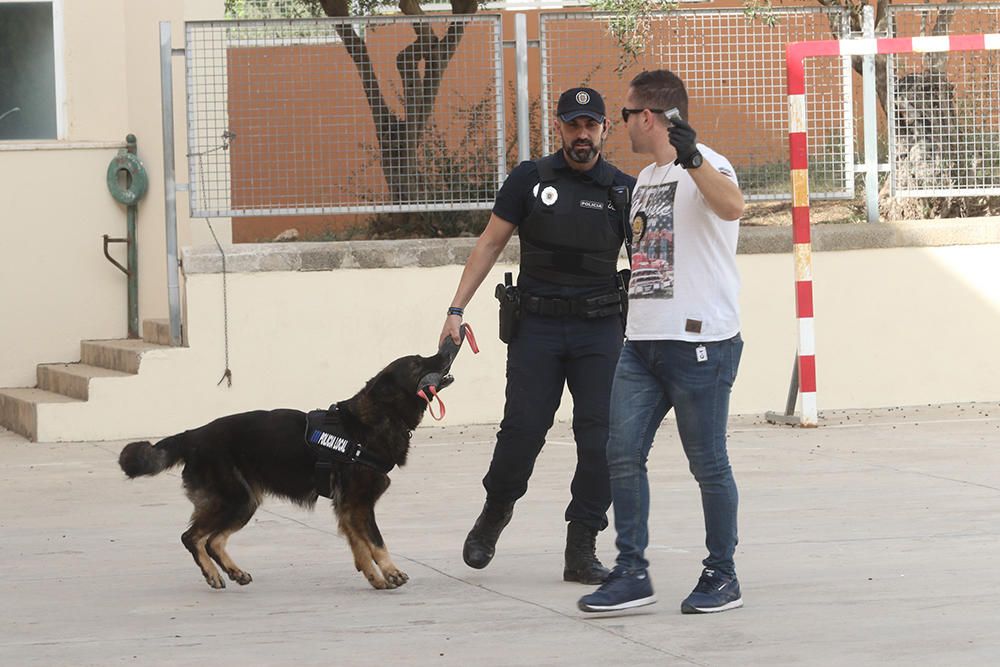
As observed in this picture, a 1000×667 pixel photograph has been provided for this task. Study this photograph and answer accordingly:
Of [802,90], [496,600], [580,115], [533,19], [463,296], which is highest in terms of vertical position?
[533,19]

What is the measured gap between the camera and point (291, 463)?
6.45 m

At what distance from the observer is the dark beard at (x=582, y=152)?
634 cm

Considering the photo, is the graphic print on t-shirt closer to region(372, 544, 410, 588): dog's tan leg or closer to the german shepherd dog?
the german shepherd dog

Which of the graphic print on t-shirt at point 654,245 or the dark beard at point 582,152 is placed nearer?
the graphic print on t-shirt at point 654,245

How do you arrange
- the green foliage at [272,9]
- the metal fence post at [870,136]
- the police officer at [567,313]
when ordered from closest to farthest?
the police officer at [567,313] < the metal fence post at [870,136] < the green foliage at [272,9]

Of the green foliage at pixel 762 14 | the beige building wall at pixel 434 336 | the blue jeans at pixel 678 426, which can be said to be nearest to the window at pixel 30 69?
the beige building wall at pixel 434 336

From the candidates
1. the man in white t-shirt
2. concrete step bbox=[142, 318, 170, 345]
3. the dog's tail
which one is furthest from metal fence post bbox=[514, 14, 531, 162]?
the man in white t-shirt

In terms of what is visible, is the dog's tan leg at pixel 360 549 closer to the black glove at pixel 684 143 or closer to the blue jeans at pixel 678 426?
the blue jeans at pixel 678 426

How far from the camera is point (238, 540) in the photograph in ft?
25.0

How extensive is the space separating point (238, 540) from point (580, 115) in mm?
2742

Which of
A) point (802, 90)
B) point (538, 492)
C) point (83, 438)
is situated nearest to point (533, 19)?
point (802, 90)

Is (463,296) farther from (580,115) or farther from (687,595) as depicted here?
(687,595)

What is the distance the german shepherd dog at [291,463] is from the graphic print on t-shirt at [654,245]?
968 millimetres

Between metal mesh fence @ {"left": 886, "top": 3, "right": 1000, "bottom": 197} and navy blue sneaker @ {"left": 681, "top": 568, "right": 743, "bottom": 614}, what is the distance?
23.0 ft
